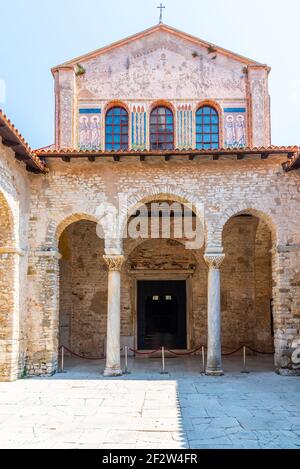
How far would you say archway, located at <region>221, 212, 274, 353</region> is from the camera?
53.4ft

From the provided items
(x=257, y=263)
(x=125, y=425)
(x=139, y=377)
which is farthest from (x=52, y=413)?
(x=257, y=263)

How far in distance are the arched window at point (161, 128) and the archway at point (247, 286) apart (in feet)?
11.8

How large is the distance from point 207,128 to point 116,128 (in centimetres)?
312

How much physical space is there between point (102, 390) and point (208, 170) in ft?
20.9

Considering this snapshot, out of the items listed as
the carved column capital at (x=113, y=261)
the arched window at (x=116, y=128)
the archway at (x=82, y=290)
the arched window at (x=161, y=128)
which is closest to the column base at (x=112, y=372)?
the carved column capital at (x=113, y=261)

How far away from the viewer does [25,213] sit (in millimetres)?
12469

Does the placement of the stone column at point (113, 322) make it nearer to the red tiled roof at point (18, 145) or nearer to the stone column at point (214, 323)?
the stone column at point (214, 323)

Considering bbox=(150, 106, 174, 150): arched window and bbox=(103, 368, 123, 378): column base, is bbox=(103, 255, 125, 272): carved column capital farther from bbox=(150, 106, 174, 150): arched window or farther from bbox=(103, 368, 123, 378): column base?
bbox=(150, 106, 174, 150): arched window

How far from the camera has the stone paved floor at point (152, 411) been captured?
6434 millimetres

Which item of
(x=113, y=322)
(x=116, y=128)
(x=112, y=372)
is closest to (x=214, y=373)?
(x=112, y=372)

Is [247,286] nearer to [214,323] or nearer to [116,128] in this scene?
[214,323]

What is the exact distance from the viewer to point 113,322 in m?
12.5

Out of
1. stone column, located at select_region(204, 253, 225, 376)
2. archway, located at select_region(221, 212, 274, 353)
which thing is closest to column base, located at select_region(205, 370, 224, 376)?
stone column, located at select_region(204, 253, 225, 376)
